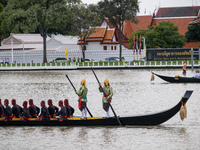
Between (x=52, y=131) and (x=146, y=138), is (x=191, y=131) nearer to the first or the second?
(x=146, y=138)

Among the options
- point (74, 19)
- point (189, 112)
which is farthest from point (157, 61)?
point (189, 112)

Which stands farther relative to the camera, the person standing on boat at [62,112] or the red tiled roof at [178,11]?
the red tiled roof at [178,11]

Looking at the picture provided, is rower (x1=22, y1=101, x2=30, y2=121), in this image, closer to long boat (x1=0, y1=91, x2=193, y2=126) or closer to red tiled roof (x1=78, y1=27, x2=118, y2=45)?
long boat (x1=0, y1=91, x2=193, y2=126)

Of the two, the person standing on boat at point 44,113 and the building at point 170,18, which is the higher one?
the building at point 170,18

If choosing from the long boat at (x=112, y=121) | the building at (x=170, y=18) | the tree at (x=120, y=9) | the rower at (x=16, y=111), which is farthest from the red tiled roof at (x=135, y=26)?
the long boat at (x=112, y=121)

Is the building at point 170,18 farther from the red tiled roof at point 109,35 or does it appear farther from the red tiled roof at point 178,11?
the red tiled roof at point 109,35

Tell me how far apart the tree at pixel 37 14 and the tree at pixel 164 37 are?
1739cm

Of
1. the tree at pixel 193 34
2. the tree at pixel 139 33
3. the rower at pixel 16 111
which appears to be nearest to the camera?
the rower at pixel 16 111

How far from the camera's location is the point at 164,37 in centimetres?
8419

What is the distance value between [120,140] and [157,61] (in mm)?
51444

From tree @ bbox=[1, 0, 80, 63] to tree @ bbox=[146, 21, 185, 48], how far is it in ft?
57.1

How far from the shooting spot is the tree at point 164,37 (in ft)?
275

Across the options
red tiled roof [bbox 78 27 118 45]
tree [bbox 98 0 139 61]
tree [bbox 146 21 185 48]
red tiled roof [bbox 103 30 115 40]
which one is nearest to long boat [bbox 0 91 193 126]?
tree [bbox 98 0 139 61]

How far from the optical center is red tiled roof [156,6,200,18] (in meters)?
106
